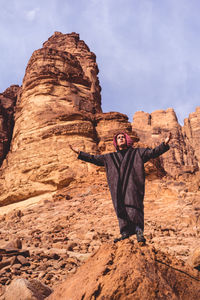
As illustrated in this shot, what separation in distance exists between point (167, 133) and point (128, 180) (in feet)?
225

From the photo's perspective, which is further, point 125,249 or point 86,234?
point 86,234

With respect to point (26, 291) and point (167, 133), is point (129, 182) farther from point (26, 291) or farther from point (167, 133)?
point (167, 133)

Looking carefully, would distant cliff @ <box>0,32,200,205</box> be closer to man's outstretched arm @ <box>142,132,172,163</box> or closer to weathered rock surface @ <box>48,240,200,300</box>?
A: man's outstretched arm @ <box>142,132,172,163</box>

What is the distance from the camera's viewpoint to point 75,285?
2.58 m

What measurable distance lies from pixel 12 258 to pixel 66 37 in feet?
125

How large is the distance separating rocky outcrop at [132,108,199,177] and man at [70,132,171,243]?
53440 millimetres

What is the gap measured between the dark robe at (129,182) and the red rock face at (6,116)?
803 inches

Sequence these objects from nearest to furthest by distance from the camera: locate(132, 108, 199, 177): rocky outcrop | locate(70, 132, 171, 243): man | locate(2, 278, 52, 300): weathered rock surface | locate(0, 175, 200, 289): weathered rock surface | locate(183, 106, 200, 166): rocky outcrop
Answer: locate(2, 278, 52, 300): weathered rock surface < locate(70, 132, 171, 243): man < locate(0, 175, 200, 289): weathered rock surface < locate(132, 108, 199, 177): rocky outcrop < locate(183, 106, 200, 166): rocky outcrop

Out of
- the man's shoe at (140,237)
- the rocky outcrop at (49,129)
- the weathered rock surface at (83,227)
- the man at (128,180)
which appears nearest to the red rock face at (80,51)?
the rocky outcrop at (49,129)

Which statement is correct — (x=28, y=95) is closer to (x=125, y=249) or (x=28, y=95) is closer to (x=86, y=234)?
(x=86, y=234)

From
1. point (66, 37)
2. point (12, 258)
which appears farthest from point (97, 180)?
point (66, 37)

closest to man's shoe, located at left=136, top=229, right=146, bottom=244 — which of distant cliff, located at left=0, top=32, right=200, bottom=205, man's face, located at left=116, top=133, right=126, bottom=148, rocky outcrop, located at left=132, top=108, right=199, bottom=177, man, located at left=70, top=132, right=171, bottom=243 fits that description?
man, located at left=70, top=132, right=171, bottom=243

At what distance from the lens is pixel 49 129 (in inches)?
688

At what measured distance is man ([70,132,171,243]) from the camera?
3.32 m
